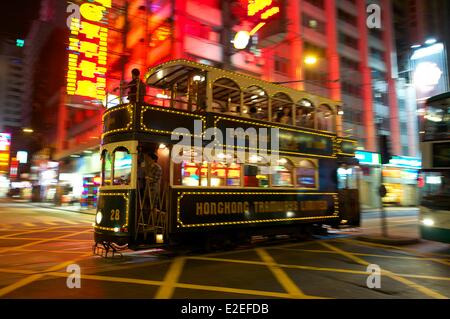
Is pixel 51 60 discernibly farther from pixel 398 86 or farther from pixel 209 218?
pixel 209 218

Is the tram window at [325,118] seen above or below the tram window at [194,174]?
above

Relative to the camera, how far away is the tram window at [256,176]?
1095cm

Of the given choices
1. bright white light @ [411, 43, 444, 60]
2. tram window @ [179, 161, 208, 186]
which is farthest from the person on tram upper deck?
bright white light @ [411, 43, 444, 60]

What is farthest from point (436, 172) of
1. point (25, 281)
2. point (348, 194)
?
point (25, 281)

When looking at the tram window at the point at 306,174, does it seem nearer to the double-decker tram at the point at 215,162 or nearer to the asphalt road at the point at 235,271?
the double-decker tram at the point at 215,162

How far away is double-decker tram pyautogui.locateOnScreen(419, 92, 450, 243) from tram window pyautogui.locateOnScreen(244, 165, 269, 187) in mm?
4655

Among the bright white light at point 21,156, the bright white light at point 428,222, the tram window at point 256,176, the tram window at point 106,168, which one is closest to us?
the tram window at point 106,168

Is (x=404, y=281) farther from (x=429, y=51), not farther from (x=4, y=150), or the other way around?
(x=4, y=150)

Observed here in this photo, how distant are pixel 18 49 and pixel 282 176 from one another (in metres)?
121

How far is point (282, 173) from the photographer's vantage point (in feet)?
39.4

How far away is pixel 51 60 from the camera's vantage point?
51.7 metres

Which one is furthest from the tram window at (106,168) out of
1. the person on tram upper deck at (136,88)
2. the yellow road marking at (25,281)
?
the yellow road marking at (25,281)

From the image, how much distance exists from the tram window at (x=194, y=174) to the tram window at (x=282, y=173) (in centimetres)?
269

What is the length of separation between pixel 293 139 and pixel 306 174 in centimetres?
135
